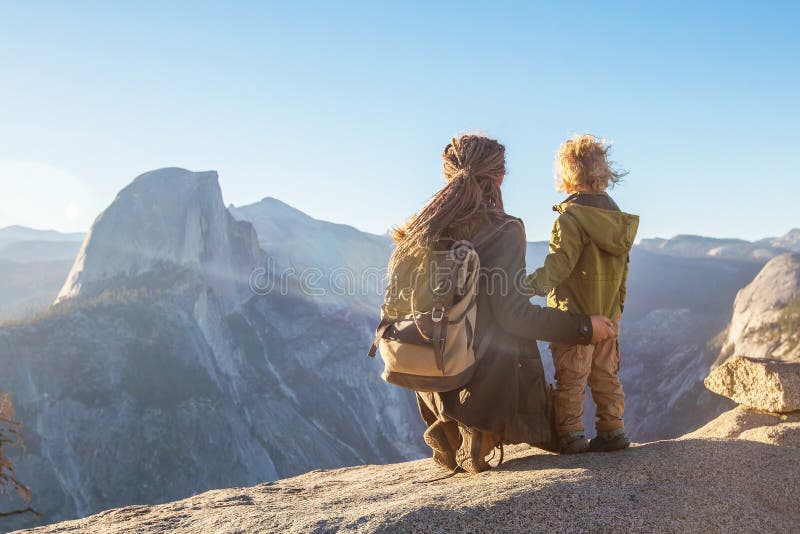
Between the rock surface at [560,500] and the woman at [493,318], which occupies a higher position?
the woman at [493,318]

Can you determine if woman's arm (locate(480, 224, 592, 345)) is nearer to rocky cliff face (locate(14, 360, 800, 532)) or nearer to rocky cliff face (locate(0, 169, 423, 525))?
rocky cliff face (locate(14, 360, 800, 532))

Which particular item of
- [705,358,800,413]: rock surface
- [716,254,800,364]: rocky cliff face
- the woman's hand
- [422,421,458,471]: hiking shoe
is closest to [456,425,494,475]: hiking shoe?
[422,421,458,471]: hiking shoe

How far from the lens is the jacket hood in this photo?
5969 millimetres

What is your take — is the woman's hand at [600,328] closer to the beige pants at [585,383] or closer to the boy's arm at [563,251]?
the beige pants at [585,383]

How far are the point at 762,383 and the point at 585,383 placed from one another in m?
3.14

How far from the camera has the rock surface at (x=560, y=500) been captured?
4.54m

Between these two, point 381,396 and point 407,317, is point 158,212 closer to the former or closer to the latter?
point 381,396

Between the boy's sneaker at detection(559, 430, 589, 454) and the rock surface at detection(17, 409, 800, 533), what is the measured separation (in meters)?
0.16

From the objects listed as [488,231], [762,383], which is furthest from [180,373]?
[488,231]

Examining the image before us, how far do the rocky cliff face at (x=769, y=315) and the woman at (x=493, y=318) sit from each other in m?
77.6

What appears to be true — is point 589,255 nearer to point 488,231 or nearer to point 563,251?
point 563,251

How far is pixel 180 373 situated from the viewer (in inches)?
3344

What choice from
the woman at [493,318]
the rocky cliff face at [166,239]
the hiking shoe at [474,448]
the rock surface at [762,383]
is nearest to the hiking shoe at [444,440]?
the hiking shoe at [474,448]

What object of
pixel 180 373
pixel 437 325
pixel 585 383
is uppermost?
pixel 437 325
